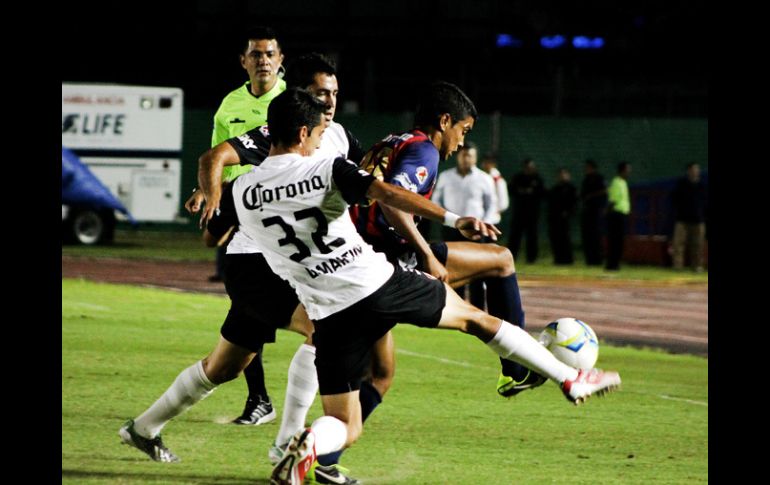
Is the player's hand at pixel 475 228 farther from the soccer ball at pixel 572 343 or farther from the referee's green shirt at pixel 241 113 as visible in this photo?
the referee's green shirt at pixel 241 113

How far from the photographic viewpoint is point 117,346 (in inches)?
528

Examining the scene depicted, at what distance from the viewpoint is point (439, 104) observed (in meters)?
7.63

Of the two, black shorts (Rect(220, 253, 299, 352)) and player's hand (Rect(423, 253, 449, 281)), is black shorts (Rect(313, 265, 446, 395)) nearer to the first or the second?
player's hand (Rect(423, 253, 449, 281))

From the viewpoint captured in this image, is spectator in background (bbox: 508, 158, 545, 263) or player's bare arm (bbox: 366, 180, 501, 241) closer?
player's bare arm (bbox: 366, 180, 501, 241)

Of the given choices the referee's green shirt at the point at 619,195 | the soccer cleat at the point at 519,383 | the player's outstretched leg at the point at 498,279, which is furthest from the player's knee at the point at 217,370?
the referee's green shirt at the point at 619,195

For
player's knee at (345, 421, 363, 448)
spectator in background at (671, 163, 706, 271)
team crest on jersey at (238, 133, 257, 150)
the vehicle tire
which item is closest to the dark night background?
the vehicle tire

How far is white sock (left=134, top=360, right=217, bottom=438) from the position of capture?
25.4 feet

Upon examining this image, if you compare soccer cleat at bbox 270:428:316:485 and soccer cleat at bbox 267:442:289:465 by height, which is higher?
soccer cleat at bbox 270:428:316:485

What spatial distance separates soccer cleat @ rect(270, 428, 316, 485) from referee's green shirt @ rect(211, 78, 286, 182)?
9.33ft

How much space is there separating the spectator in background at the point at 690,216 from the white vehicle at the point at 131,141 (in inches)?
416

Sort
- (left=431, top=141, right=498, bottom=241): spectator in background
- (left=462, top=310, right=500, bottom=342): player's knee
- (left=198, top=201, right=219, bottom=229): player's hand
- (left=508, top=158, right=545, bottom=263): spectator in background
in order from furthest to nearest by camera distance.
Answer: (left=508, top=158, right=545, bottom=263): spectator in background → (left=431, top=141, right=498, bottom=241): spectator in background → (left=198, top=201, right=219, bottom=229): player's hand → (left=462, top=310, right=500, bottom=342): player's knee

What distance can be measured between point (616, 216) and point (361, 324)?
68.9ft

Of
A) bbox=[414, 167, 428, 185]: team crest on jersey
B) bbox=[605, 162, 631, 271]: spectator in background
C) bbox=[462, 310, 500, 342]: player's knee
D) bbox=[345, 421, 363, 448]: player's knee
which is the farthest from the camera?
bbox=[605, 162, 631, 271]: spectator in background
